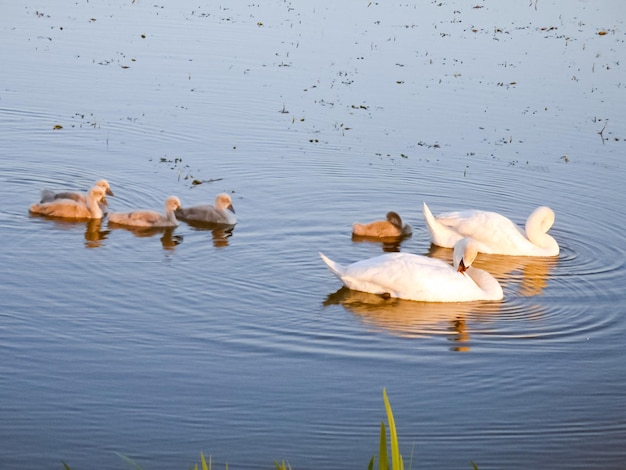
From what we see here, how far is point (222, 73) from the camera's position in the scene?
20672 millimetres

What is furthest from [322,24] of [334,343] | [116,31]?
[334,343]

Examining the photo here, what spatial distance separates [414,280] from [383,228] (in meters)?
1.86

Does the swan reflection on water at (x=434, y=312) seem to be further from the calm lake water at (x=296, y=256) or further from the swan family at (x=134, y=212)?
the swan family at (x=134, y=212)

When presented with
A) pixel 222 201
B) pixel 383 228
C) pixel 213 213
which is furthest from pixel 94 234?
pixel 383 228

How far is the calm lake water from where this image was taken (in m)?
7.91

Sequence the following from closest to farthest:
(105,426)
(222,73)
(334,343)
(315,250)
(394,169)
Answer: (105,426), (334,343), (315,250), (394,169), (222,73)

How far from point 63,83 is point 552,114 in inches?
316

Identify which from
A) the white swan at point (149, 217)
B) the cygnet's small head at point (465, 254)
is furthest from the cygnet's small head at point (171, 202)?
the cygnet's small head at point (465, 254)

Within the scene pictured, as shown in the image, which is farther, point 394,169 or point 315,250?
point 394,169

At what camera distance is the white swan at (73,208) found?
41.2 ft

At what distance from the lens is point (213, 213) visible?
1259 centimetres

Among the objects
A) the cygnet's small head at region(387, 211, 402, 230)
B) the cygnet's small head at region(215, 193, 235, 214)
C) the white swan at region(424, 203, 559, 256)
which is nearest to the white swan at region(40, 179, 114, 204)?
the cygnet's small head at region(215, 193, 235, 214)

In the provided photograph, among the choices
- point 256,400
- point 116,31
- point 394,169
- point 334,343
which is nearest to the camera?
point 256,400

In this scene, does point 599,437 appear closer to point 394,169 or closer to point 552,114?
point 394,169
